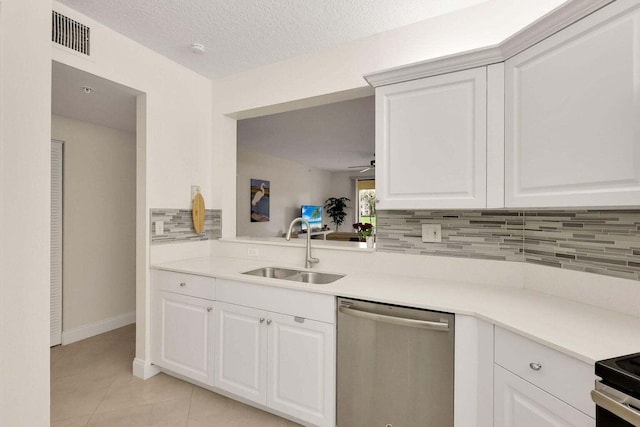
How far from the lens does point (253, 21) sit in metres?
1.97

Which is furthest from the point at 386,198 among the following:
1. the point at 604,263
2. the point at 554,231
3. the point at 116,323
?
the point at 116,323

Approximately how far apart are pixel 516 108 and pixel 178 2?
193cm

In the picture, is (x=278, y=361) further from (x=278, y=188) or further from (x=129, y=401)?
(x=278, y=188)

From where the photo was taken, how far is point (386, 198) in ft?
5.79

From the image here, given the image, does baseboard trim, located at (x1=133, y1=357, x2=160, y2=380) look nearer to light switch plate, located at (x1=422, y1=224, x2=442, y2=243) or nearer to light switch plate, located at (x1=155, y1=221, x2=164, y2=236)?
light switch plate, located at (x1=155, y1=221, x2=164, y2=236)

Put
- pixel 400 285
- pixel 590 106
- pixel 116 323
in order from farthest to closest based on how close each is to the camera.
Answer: pixel 116 323, pixel 400 285, pixel 590 106

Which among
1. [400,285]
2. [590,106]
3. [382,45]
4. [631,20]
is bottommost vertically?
[400,285]

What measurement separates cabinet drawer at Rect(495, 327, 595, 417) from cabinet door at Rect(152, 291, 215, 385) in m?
1.65

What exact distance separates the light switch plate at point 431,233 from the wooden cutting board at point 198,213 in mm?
1853

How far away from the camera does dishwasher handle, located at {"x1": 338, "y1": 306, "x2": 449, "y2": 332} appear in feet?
4.47

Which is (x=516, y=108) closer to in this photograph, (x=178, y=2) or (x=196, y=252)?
(x=178, y=2)

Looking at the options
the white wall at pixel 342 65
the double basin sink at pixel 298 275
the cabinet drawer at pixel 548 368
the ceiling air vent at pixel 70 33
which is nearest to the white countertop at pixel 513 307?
the cabinet drawer at pixel 548 368

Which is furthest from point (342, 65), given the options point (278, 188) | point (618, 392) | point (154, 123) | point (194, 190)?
point (278, 188)

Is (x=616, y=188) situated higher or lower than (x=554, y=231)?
higher
